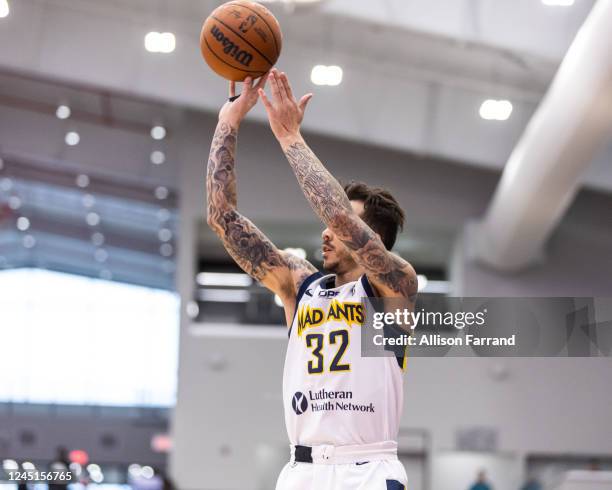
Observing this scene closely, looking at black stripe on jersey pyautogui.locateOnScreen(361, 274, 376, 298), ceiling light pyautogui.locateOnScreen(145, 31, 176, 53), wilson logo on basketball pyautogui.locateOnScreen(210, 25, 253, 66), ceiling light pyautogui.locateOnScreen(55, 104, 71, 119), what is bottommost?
black stripe on jersey pyautogui.locateOnScreen(361, 274, 376, 298)

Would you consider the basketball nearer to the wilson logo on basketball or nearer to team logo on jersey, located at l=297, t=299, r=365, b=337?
the wilson logo on basketball

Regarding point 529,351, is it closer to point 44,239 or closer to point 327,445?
point 327,445

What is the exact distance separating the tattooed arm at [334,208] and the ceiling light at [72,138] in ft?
41.4

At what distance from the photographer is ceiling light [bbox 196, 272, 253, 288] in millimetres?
15181

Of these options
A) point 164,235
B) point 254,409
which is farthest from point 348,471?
point 164,235

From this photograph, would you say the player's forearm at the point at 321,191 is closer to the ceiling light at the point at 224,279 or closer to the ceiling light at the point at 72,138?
the ceiling light at the point at 224,279

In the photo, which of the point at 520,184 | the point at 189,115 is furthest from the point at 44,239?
the point at 520,184

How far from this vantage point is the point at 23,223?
25.2 m

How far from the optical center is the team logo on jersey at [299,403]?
3.17m

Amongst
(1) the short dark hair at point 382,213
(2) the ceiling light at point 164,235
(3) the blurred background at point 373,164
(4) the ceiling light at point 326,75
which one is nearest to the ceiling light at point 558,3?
(3) the blurred background at point 373,164

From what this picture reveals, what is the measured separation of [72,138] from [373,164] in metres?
5.03

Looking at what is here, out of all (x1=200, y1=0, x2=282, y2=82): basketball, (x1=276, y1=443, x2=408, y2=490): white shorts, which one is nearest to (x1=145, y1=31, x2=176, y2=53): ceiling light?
(x1=200, y1=0, x2=282, y2=82): basketball

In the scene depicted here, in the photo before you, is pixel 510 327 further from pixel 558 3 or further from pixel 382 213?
pixel 558 3

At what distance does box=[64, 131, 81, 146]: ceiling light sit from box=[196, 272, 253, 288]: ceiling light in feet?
9.49
